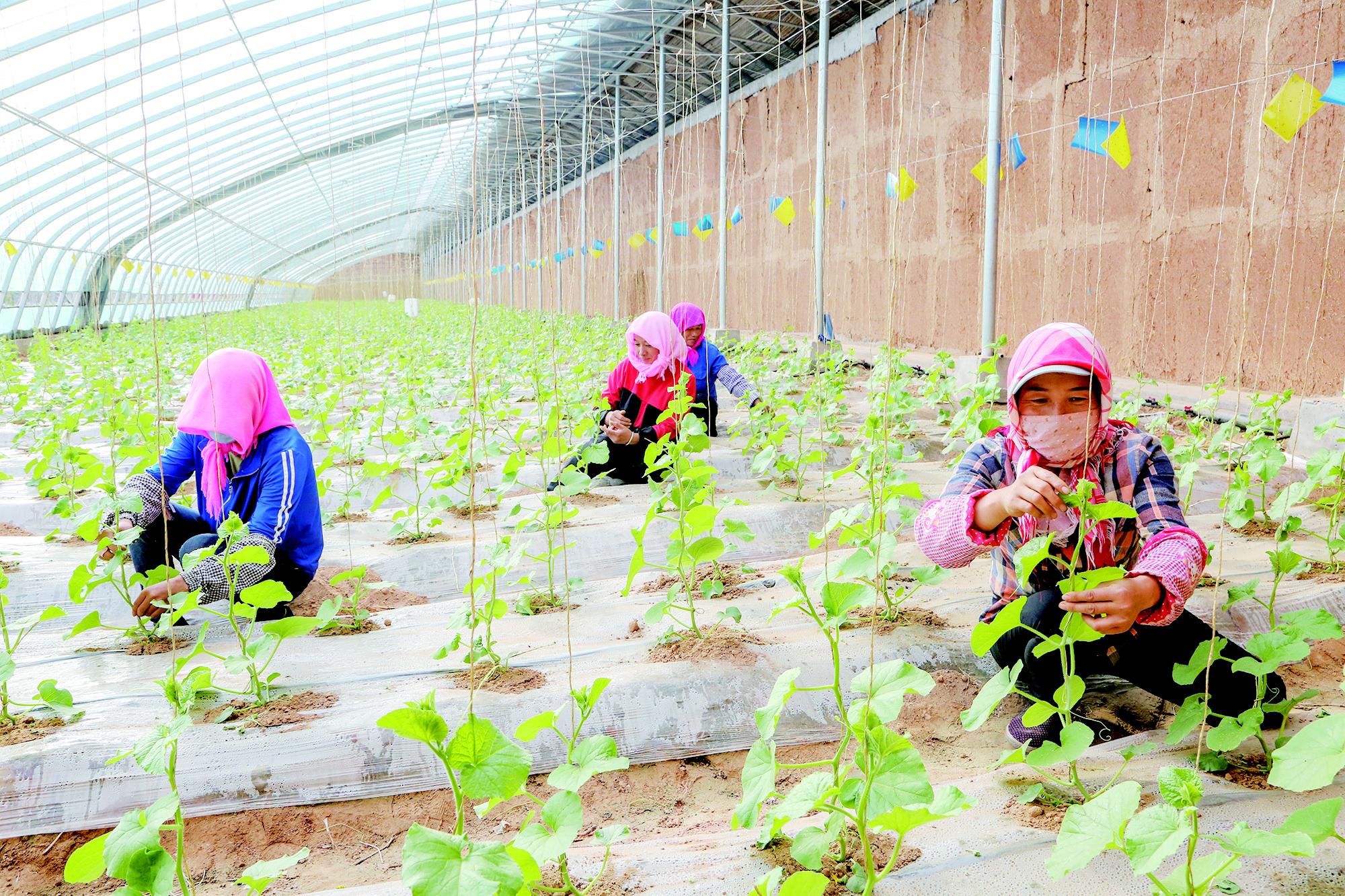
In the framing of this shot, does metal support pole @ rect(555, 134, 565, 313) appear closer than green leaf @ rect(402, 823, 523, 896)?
No

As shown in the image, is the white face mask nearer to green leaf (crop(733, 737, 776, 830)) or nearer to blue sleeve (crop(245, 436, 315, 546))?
green leaf (crop(733, 737, 776, 830))

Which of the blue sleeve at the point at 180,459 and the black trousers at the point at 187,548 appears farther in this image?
the blue sleeve at the point at 180,459

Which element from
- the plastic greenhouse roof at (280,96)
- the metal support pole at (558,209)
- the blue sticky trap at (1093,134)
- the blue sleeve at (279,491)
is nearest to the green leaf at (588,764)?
the blue sleeve at (279,491)

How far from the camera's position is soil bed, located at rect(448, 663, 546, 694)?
88.3 inches

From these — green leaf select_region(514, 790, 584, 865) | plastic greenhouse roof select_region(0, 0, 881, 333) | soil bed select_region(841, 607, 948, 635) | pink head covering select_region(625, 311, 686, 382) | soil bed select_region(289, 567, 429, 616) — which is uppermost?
plastic greenhouse roof select_region(0, 0, 881, 333)

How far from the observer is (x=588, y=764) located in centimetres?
135

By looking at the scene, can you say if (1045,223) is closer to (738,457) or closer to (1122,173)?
(1122,173)

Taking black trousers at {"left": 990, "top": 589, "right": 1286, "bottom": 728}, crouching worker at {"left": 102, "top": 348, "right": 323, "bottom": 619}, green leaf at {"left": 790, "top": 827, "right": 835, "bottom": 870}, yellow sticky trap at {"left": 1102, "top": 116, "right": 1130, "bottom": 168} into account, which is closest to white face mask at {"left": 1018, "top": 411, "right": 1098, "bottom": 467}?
black trousers at {"left": 990, "top": 589, "right": 1286, "bottom": 728}

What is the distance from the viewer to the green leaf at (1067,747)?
51.6 inches

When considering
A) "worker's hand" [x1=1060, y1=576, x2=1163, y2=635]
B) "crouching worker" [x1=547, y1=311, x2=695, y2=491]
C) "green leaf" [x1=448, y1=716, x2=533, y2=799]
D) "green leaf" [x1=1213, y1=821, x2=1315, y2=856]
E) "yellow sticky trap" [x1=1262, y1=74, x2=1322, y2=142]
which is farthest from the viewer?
"crouching worker" [x1=547, y1=311, x2=695, y2=491]

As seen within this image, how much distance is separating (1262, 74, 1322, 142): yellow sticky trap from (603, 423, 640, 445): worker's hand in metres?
2.63

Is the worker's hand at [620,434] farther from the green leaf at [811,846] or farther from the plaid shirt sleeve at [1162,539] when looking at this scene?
the green leaf at [811,846]

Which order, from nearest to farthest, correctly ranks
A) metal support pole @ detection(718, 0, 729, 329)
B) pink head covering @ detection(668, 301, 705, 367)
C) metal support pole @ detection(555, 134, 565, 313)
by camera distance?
pink head covering @ detection(668, 301, 705, 367)
metal support pole @ detection(555, 134, 565, 313)
metal support pole @ detection(718, 0, 729, 329)

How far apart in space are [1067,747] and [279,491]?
2.19 meters
